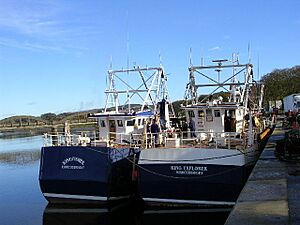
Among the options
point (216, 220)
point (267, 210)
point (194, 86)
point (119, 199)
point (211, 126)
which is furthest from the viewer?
point (194, 86)

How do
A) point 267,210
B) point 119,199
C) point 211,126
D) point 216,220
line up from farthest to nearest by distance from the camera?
point 211,126 → point 119,199 → point 216,220 → point 267,210

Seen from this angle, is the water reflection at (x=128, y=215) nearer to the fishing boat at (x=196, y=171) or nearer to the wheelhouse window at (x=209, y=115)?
the fishing boat at (x=196, y=171)

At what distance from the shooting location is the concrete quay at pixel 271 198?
30.2ft

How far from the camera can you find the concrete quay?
363 inches

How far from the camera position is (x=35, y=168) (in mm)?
36375

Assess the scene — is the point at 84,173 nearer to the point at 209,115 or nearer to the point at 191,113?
the point at 191,113

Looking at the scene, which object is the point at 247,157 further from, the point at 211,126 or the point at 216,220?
the point at 211,126

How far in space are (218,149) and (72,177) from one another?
642 centimetres

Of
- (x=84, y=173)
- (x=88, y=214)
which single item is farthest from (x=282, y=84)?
(x=88, y=214)

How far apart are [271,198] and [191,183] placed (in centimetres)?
606

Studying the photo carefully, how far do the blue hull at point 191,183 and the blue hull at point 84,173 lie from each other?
4.89ft

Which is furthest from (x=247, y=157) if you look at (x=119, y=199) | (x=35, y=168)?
(x=35, y=168)

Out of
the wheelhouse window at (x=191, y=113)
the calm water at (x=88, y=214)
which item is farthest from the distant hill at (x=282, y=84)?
the calm water at (x=88, y=214)

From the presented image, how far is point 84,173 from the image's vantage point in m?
18.4
